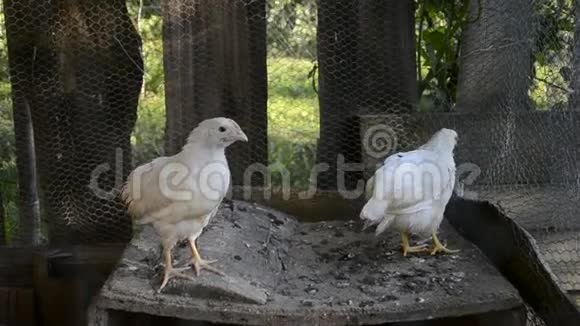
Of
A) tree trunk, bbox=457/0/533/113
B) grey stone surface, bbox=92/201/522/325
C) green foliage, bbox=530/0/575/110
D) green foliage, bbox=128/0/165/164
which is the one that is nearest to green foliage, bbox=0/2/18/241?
green foliage, bbox=128/0/165/164

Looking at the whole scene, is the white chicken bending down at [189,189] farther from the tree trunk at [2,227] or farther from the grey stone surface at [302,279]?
the tree trunk at [2,227]

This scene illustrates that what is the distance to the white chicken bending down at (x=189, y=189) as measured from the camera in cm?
272

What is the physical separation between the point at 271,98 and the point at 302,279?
0.90 metres

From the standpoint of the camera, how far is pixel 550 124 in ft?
10.9

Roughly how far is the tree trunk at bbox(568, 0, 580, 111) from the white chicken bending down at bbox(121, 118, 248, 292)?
1199 millimetres

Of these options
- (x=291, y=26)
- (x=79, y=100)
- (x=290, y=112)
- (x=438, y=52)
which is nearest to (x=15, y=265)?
(x=79, y=100)

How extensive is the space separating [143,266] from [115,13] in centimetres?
110

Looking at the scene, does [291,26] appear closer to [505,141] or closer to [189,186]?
[505,141]

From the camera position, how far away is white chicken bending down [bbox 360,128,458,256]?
300 cm

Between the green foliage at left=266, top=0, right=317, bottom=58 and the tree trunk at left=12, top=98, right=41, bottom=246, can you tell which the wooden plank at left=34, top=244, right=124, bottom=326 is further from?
the green foliage at left=266, top=0, right=317, bottom=58

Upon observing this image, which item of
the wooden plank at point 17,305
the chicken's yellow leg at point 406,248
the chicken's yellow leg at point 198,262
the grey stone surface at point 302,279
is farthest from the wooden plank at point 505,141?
the wooden plank at point 17,305

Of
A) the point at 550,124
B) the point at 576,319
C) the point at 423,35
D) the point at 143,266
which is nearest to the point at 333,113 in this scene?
the point at 423,35

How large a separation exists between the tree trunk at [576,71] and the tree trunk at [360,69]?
2.17ft

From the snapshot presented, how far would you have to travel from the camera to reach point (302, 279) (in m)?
2.96
